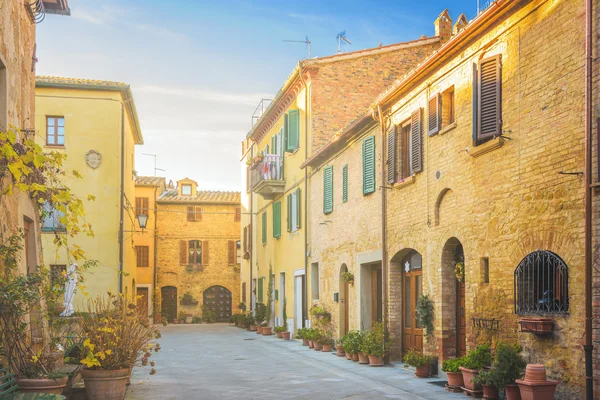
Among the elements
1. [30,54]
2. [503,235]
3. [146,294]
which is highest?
[30,54]

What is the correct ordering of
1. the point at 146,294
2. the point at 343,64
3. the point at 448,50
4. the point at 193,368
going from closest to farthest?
the point at 448,50 < the point at 193,368 < the point at 343,64 < the point at 146,294

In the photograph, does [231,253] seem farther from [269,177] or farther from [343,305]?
[343,305]

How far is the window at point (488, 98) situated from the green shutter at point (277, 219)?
16.8m

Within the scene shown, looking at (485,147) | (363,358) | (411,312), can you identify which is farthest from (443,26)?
(485,147)

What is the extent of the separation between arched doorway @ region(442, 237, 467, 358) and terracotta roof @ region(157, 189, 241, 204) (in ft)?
103

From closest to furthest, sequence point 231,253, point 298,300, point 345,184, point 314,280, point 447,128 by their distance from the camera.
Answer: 1. point 447,128
2. point 345,184
3. point 314,280
4. point 298,300
5. point 231,253

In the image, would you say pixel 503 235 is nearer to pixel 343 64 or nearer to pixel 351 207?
pixel 351 207

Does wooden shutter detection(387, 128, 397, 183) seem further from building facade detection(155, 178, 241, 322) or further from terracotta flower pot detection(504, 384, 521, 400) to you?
building facade detection(155, 178, 241, 322)

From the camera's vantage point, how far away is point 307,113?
2352 cm

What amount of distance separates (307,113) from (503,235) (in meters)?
13.3

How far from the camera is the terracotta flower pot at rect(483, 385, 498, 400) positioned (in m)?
10.4

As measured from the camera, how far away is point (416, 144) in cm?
1452

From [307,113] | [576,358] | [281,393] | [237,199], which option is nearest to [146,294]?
[237,199]

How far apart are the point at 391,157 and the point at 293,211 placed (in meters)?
9.79
